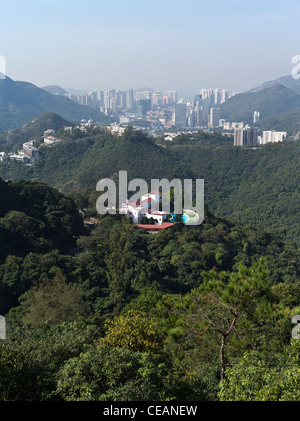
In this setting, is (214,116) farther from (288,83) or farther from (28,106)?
(288,83)

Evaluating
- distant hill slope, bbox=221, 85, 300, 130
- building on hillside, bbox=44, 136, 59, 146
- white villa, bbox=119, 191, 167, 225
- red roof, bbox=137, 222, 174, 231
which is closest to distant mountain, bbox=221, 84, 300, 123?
distant hill slope, bbox=221, 85, 300, 130

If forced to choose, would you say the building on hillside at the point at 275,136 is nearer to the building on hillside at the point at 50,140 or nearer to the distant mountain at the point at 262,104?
the building on hillside at the point at 50,140

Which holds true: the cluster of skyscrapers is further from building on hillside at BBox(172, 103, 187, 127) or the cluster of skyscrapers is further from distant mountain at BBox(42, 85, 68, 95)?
distant mountain at BBox(42, 85, 68, 95)

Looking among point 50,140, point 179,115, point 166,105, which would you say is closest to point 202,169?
point 50,140

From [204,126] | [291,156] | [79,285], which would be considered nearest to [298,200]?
[291,156]

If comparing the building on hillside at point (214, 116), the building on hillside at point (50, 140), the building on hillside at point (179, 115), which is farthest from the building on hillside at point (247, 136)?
the building on hillside at point (179, 115)

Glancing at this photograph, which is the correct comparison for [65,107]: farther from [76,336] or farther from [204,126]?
[76,336]
